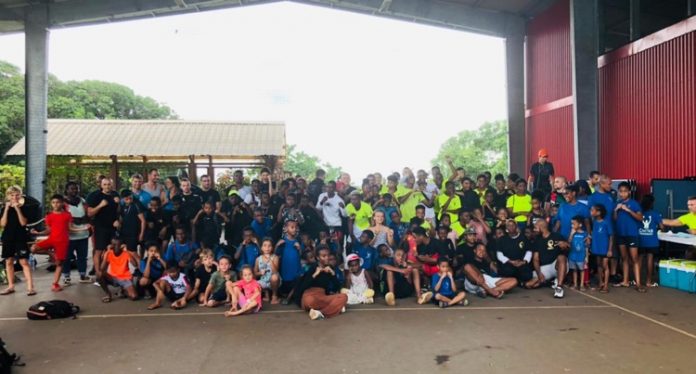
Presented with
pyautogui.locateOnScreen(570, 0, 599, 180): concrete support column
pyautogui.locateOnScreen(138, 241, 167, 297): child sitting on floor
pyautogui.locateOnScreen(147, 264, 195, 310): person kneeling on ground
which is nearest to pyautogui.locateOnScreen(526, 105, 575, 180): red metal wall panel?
pyautogui.locateOnScreen(570, 0, 599, 180): concrete support column

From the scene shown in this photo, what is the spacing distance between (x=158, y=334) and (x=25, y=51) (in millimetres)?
11308

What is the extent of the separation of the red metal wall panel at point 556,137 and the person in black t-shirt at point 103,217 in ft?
40.3

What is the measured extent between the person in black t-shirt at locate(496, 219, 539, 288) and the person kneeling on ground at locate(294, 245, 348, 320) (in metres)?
2.81

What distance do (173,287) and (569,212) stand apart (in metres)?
6.42

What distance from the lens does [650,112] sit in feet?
34.6

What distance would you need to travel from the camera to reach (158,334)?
4934mm

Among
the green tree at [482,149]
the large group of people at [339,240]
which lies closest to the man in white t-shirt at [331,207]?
the large group of people at [339,240]

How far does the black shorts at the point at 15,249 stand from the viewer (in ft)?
21.7

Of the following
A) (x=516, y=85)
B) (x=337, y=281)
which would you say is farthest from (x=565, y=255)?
(x=516, y=85)

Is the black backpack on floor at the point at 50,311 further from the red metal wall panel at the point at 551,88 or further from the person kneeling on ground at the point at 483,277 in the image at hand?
the red metal wall panel at the point at 551,88

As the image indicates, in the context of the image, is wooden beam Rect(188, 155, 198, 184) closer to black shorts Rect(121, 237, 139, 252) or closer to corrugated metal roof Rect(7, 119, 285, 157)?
corrugated metal roof Rect(7, 119, 285, 157)

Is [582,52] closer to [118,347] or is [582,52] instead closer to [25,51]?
[118,347]

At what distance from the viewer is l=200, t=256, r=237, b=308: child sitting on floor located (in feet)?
19.8

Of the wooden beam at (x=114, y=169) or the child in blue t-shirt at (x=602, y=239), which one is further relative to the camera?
the wooden beam at (x=114, y=169)
